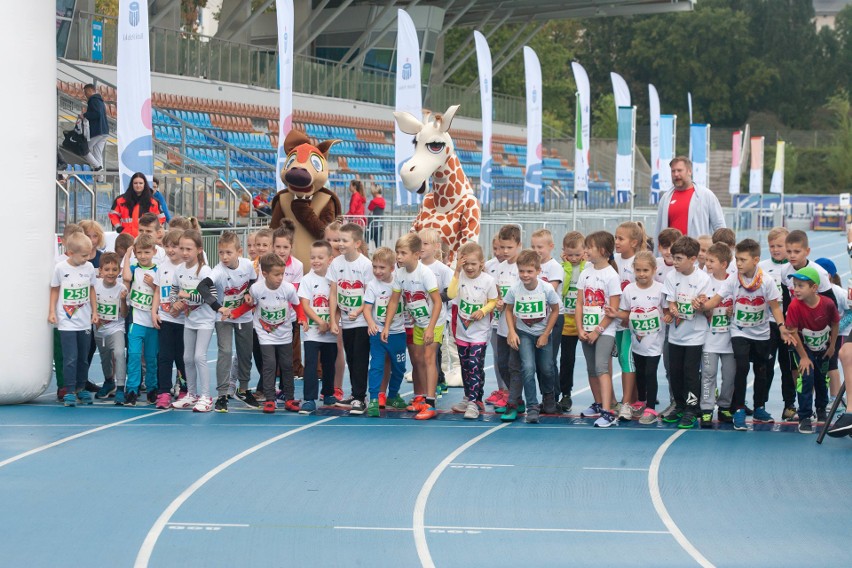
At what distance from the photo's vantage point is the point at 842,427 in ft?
30.9

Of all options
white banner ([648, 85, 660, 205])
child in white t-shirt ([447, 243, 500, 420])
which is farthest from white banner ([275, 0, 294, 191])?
white banner ([648, 85, 660, 205])

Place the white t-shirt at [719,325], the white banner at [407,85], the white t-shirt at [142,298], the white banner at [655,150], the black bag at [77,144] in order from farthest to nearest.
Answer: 1. the white banner at [655,150]
2. the white banner at [407,85]
3. the black bag at [77,144]
4. the white t-shirt at [142,298]
5. the white t-shirt at [719,325]

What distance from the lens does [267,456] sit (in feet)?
30.2

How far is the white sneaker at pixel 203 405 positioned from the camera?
11.0 metres

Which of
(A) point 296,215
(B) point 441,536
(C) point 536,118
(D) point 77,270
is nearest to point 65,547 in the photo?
(B) point 441,536

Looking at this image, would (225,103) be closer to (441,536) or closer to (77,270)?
(77,270)

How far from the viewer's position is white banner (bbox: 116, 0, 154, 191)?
50.6ft

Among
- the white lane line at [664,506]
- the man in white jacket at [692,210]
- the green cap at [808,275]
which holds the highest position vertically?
the man in white jacket at [692,210]

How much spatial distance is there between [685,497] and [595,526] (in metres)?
0.97

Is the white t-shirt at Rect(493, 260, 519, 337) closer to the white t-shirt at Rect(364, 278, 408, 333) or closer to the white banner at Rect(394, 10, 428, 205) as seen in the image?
the white t-shirt at Rect(364, 278, 408, 333)

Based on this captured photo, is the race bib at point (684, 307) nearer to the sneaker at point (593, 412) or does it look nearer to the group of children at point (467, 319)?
the group of children at point (467, 319)

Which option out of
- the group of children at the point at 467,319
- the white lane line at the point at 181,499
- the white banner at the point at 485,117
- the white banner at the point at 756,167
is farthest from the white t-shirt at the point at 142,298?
the white banner at the point at 756,167

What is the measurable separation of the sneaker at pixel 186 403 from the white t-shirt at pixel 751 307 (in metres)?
4.46

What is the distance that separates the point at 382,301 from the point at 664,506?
3811 millimetres
